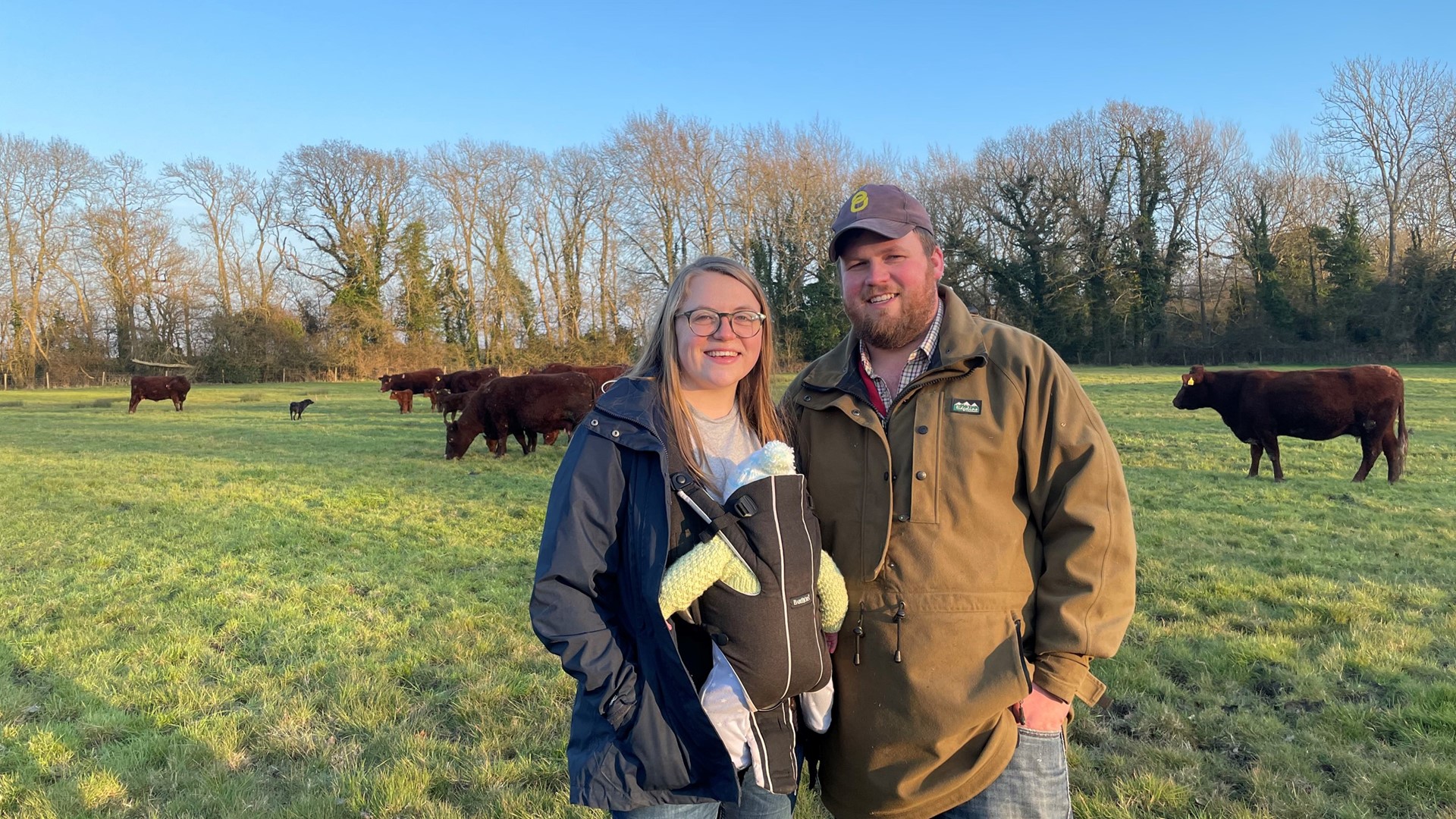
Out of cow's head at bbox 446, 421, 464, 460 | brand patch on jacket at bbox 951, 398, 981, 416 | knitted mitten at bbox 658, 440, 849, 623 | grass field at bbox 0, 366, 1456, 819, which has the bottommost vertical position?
grass field at bbox 0, 366, 1456, 819

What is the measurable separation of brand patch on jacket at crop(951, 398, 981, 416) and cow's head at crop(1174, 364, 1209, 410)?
1210cm

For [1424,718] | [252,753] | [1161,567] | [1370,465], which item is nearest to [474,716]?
[252,753]

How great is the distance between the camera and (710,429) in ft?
7.20

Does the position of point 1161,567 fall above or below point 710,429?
below

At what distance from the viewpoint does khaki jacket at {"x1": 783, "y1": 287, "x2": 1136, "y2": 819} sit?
2.01 metres

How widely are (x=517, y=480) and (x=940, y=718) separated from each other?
10845 mm

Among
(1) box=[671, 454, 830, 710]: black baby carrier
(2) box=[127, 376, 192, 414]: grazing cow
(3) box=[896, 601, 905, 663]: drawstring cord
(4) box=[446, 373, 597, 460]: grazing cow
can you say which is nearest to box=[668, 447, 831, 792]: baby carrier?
(1) box=[671, 454, 830, 710]: black baby carrier

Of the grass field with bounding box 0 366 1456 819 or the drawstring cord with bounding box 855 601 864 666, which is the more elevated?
the drawstring cord with bounding box 855 601 864 666

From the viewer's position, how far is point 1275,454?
35.4 ft

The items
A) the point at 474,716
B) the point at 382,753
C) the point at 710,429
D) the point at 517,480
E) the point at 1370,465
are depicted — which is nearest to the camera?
the point at 710,429

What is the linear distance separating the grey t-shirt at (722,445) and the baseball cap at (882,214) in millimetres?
622

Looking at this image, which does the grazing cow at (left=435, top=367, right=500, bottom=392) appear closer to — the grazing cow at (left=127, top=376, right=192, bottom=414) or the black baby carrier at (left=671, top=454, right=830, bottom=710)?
the grazing cow at (left=127, top=376, right=192, bottom=414)

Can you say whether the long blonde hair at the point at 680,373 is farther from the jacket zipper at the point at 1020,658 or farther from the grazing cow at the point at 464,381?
the grazing cow at the point at 464,381

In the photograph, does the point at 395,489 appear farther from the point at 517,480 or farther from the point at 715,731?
the point at 715,731
